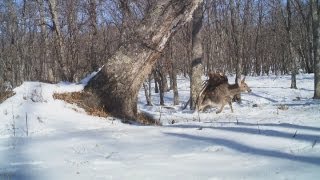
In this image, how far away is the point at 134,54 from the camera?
434 inches

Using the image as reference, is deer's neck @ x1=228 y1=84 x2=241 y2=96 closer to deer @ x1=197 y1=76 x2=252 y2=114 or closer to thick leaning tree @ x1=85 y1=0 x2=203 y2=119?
deer @ x1=197 y1=76 x2=252 y2=114

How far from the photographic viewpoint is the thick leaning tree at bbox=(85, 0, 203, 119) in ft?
36.1

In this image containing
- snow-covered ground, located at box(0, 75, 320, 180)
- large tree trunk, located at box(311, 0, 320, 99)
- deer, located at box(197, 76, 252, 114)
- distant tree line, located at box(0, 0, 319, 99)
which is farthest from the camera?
distant tree line, located at box(0, 0, 319, 99)

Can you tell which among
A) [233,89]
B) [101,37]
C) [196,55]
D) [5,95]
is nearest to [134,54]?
[5,95]

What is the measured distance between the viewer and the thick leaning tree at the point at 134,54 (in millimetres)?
11000

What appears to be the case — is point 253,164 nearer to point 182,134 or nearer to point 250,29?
point 182,134

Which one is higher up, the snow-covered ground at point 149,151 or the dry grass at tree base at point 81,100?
the dry grass at tree base at point 81,100

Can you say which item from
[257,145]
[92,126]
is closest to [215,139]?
[257,145]

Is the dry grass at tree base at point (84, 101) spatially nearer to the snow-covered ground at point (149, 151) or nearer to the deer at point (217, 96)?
the snow-covered ground at point (149, 151)

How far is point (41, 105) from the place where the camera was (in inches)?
397

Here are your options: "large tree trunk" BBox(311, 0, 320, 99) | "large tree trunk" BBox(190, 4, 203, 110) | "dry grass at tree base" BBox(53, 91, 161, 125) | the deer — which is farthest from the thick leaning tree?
"large tree trunk" BBox(311, 0, 320, 99)

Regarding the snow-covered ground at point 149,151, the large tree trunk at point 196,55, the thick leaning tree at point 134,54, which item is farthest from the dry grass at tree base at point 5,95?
the large tree trunk at point 196,55

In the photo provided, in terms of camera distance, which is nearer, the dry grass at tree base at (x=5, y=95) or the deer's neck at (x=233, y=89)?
the dry grass at tree base at (x=5, y=95)

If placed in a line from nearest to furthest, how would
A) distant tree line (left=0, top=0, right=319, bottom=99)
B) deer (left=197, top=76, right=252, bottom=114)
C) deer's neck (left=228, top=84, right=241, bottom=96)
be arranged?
1. deer (left=197, top=76, right=252, bottom=114)
2. deer's neck (left=228, top=84, right=241, bottom=96)
3. distant tree line (left=0, top=0, right=319, bottom=99)
